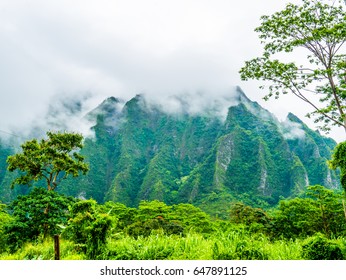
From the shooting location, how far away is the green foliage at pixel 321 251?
5.48m

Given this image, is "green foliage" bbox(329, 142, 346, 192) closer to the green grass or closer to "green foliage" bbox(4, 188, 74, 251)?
the green grass

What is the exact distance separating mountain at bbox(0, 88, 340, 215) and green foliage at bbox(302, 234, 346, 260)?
195ft

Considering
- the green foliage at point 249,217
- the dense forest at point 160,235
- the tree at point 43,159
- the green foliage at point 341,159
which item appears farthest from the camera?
the green foliage at point 249,217

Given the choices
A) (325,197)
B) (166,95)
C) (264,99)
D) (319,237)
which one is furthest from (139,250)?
(166,95)

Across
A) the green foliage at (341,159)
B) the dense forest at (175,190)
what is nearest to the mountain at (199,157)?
the dense forest at (175,190)

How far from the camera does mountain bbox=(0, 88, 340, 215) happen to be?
296 feet

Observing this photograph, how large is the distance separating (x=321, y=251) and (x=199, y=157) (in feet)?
→ 382

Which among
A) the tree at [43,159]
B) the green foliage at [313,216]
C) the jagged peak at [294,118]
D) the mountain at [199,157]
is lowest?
the green foliage at [313,216]

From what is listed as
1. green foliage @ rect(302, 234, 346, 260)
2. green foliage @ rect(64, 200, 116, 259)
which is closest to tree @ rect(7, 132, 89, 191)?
green foliage @ rect(64, 200, 116, 259)

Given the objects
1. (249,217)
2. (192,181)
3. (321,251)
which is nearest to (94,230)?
(321,251)

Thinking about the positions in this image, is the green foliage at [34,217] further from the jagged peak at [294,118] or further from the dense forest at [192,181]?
the jagged peak at [294,118]

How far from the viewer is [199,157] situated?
122m

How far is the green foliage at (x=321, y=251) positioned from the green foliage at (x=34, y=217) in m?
9.85

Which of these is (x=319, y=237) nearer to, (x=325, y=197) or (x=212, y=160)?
(x=325, y=197)
